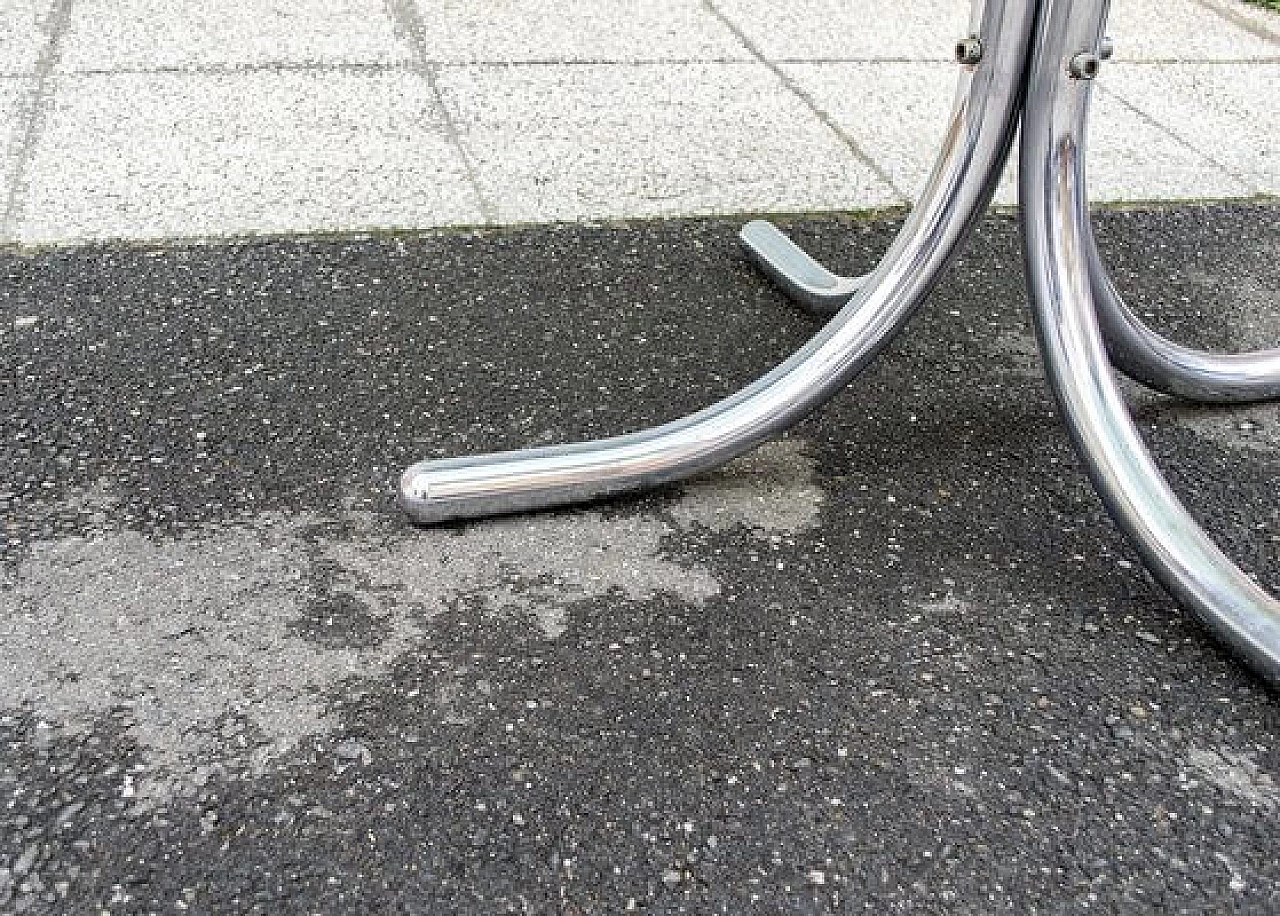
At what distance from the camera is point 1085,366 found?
6.23ft

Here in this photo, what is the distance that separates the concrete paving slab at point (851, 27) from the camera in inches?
148

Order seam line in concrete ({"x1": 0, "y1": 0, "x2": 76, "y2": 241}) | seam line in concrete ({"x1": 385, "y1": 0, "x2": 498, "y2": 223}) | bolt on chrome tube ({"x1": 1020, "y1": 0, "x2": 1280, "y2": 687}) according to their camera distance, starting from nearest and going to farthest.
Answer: bolt on chrome tube ({"x1": 1020, "y1": 0, "x2": 1280, "y2": 687}) → seam line in concrete ({"x1": 0, "y1": 0, "x2": 76, "y2": 241}) → seam line in concrete ({"x1": 385, "y1": 0, "x2": 498, "y2": 223})

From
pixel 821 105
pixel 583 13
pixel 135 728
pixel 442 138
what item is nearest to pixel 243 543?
pixel 135 728

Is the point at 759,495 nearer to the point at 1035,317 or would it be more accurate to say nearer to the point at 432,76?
the point at 1035,317

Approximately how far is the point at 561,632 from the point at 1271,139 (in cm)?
245

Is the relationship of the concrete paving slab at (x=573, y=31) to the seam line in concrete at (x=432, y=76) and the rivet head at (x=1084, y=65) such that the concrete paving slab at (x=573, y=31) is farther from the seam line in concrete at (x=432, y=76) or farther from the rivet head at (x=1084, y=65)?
the rivet head at (x=1084, y=65)

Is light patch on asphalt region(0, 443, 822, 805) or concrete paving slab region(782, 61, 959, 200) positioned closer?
light patch on asphalt region(0, 443, 822, 805)

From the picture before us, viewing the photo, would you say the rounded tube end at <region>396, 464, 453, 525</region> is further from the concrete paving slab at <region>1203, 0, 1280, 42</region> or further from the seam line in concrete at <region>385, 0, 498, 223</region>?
the concrete paving slab at <region>1203, 0, 1280, 42</region>

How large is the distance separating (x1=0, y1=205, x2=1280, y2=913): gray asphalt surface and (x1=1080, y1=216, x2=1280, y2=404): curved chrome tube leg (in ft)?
0.18

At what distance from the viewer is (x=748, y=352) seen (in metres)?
2.39

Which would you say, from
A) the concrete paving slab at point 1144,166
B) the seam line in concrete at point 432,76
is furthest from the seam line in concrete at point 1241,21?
the seam line in concrete at point 432,76

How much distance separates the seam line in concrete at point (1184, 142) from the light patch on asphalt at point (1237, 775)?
1.86m

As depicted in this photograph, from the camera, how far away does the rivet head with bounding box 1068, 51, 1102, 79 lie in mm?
1823

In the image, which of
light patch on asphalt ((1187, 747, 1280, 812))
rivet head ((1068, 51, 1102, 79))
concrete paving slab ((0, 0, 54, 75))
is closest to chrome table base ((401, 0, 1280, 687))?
rivet head ((1068, 51, 1102, 79))
